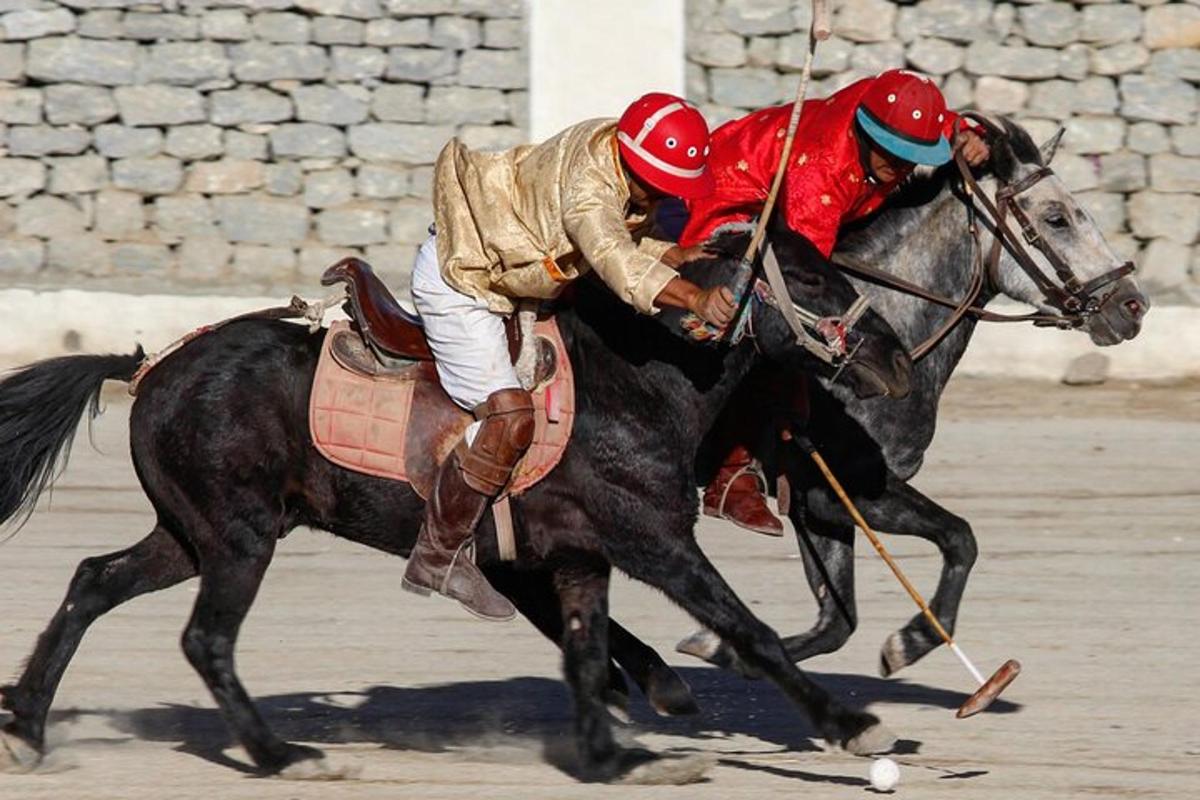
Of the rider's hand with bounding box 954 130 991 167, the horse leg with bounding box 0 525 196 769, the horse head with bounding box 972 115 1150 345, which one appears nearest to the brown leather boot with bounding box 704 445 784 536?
the horse head with bounding box 972 115 1150 345

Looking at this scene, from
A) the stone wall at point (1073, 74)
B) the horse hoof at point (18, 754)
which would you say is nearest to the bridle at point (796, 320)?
the horse hoof at point (18, 754)

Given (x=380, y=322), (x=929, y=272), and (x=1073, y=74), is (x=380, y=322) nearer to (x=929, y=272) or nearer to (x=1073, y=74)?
(x=929, y=272)

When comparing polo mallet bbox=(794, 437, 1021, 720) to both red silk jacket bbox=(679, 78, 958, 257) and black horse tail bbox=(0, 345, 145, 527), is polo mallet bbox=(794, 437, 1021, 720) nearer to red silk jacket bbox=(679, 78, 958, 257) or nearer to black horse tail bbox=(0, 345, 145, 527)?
red silk jacket bbox=(679, 78, 958, 257)

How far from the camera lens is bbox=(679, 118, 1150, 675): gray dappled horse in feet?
23.7

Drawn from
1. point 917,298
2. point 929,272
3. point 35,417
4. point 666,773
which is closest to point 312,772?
point 666,773

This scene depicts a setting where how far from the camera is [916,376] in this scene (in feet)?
24.0

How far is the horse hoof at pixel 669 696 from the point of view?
6.95 meters

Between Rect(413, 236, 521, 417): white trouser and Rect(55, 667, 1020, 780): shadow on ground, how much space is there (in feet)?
3.91

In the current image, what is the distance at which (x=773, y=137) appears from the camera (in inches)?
281

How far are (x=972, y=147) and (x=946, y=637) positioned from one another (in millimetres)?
1606

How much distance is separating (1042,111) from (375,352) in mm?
8728

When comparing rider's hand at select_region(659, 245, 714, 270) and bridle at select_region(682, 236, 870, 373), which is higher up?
rider's hand at select_region(659, 245, 714, 270)

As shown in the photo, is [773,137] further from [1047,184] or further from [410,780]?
[410,780]

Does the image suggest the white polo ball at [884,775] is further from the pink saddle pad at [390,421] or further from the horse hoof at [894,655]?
the pink saddle pad at [390,421]
